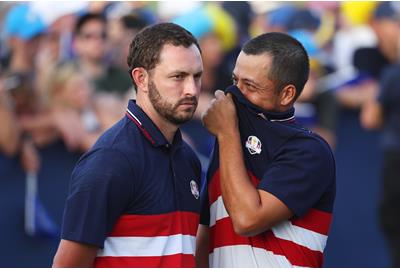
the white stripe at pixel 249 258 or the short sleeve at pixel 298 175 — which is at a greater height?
the short sleeve at pixel 298 175

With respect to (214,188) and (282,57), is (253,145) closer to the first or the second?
(214,188)

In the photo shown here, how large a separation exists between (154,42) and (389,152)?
13.8ft

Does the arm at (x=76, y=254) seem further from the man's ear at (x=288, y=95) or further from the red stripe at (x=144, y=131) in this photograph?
the man's ear at (x=288, y=95)

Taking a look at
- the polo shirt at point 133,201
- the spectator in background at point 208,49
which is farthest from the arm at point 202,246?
the spectator in background at point 208,49

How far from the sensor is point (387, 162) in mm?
7234

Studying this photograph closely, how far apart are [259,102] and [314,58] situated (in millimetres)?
3953

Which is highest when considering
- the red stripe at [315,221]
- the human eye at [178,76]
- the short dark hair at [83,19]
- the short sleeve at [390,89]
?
the short dark hair at [83,19]

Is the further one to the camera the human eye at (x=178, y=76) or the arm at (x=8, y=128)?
the arm at (x=8, y=128)

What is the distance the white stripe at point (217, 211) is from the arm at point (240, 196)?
0.44ft

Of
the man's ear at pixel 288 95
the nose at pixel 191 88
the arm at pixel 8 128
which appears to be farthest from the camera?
the arm at pixel 8 128

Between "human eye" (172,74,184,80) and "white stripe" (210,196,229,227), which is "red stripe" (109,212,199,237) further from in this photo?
"human eye" (172,74,184,80)

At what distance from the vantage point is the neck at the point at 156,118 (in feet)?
11.1

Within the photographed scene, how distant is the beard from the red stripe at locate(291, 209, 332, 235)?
57 cm

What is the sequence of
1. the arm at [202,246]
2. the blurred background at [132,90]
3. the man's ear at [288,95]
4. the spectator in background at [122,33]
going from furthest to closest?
the spectator in background at [122,33] → the blurred background at [132,90] → the arm at [202,246] → the man's ear at [288,95]
